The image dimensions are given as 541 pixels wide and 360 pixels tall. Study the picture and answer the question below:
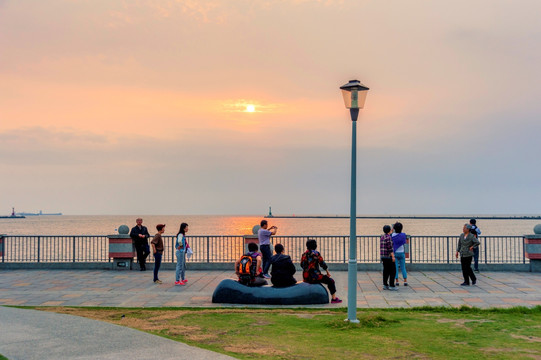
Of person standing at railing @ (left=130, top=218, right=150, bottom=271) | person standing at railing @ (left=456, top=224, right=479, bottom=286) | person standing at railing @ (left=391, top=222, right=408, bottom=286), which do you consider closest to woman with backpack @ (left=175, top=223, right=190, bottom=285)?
person standing at railing @ (left=130, top=218, right=150, bottom=271)

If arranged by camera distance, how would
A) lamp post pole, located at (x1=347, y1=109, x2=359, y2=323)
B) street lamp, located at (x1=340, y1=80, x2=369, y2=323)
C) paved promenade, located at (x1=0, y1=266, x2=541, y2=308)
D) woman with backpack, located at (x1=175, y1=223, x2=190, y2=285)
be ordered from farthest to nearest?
woman with backpack, located at (x1=175, y1=223, x2=190, y2=285) < paved promenade, located at (x1=0, y1=266, x2=541, y2=308) < street lamp, located at (x1=340, y1=80, x2=369, y2=323) < lamp post pole, located at (x1=347, y1=109, x2=359, y2=323)

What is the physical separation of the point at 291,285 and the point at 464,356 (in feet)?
17.6

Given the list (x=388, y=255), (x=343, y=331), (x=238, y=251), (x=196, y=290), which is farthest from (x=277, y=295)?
(x=238, y=251)

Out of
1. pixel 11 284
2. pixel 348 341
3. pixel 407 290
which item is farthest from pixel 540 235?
pixel 11 284

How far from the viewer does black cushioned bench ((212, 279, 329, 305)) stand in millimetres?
11953

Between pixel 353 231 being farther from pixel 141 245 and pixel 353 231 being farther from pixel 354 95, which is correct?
pixel 141 245

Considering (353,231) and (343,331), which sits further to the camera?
(353,231)

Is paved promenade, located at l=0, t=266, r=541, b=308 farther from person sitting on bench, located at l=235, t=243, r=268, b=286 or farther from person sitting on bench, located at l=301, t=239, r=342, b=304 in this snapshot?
person sitting on bench, located at l=235, t=243, r=268, b=286

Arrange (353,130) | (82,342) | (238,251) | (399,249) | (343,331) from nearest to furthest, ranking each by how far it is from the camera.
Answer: (82,342)
(343,331)
(353,130)
(399,249)
(238,251)

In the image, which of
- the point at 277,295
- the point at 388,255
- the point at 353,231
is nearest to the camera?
the point at 353,231

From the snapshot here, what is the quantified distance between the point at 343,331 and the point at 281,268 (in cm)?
312

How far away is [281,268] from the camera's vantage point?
473 inches

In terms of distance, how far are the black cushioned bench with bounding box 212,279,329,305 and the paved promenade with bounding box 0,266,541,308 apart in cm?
41

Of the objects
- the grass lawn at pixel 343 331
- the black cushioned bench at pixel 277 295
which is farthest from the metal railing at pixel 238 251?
the grass lawn at pixel 343 331
